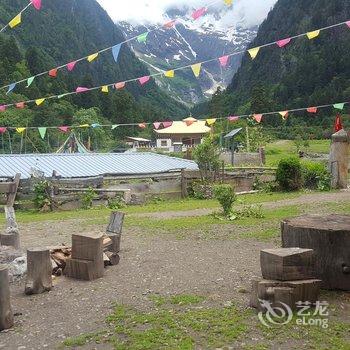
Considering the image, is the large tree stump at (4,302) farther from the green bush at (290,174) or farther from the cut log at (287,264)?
the green bush at (290,174)

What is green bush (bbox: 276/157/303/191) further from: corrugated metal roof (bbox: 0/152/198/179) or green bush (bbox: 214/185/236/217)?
green bush (bbox: 214/185/236/217)

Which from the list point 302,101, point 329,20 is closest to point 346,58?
point 302,101

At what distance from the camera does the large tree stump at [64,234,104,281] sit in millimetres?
6453

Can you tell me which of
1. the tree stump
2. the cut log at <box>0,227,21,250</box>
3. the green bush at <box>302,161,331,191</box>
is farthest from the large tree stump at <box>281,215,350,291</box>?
the green bush at <box>302,161,331,191</box>

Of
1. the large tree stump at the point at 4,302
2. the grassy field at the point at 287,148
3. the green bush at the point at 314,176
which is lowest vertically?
the large tree stump at the point at 4,302

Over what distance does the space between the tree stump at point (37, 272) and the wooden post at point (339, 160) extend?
14.1 meters

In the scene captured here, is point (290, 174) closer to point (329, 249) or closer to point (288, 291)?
point (329, 249)

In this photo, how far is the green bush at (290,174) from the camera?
18141 millimetres

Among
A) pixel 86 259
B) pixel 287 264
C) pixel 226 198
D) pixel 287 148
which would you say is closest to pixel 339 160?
pixel 226 198

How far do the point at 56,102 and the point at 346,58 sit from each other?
188 feet

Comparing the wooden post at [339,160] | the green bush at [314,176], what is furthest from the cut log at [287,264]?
the green bush at [314,176]

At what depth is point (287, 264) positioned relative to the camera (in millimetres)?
4820

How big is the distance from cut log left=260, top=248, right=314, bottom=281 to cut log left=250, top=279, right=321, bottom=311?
8 centimetres

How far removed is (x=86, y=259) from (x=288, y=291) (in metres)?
2.95
